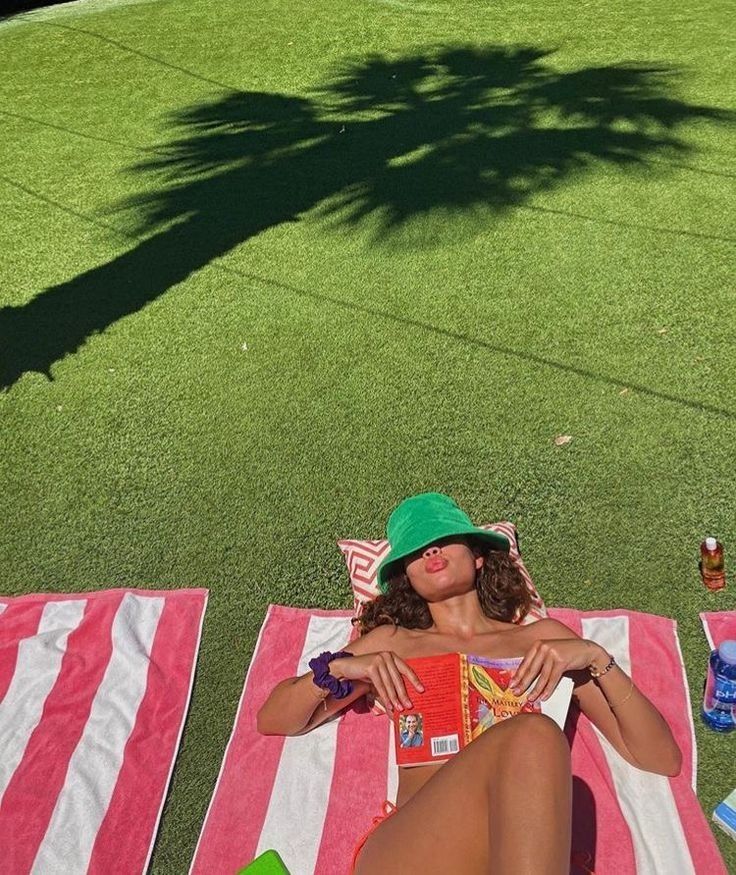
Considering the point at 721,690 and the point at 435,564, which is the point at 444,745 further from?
the point at 721,690

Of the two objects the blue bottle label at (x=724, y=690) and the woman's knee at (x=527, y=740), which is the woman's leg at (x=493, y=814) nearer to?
the woman's knee at (x=527, y=740)

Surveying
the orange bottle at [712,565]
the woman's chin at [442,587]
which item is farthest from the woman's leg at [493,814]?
the orange bottle at [712,565]

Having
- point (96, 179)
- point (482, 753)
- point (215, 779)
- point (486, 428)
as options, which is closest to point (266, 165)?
point (96, 179)

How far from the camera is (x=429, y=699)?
3.29 m

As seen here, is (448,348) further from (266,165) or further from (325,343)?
(266,165)

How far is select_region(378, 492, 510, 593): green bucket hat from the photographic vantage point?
342cm

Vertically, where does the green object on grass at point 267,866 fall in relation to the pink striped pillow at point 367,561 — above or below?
below

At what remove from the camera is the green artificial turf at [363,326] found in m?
4.53

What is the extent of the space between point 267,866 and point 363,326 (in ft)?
12.2

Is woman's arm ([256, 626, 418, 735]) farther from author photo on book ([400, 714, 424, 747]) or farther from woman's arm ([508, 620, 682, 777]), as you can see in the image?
woman's arm ([508, 620, 682, 777])

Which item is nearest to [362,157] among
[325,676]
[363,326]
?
[363,326]

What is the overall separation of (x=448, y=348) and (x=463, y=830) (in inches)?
140

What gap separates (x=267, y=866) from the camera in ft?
10.5

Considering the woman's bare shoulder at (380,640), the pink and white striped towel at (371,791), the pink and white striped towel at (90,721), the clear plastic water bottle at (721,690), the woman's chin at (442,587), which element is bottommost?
the pink and white striped towel at (90,721)
